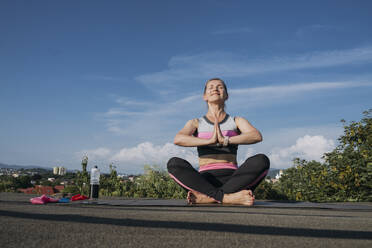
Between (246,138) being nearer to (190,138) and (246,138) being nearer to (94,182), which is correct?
(190,138)

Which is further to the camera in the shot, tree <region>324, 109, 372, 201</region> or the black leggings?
tree <region>324, 109, 372, 201</region>

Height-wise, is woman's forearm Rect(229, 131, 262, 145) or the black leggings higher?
woman's forearm Rect(229, 131, 262, 145)

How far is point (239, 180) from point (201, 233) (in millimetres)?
2311

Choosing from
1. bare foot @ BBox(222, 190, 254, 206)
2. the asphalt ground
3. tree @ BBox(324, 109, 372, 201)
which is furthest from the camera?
tree @ BBox(324, 109, 372, 201)

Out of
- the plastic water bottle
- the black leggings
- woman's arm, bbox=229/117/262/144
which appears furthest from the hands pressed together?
the plastic water bottle

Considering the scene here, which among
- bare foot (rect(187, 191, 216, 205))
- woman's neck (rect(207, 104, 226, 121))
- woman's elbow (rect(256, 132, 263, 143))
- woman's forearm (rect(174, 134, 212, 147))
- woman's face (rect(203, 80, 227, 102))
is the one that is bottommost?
bare foot (rect(187, 191, 216, 205))

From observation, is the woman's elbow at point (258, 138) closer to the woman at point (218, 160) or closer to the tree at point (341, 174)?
the woman at point (218, 160)

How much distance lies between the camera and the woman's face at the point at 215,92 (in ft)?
16.4

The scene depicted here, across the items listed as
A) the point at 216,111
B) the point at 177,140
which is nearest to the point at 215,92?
the point at 216,111

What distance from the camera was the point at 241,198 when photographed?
412cm

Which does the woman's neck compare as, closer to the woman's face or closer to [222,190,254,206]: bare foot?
the woman's face

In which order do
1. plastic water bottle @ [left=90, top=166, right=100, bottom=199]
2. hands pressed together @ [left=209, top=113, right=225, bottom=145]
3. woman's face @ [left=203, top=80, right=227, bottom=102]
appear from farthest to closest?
plastic water bottle @ [left=90, top=166, right=100, bottom=199] < woman's face @ [left=203, top=80, right=227, bottom=102] < hands pressed together @ [left=209, top=113, right=225, bottom=145]

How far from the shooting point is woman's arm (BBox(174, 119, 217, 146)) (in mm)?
4422

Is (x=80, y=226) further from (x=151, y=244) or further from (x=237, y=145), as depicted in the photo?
(x=237, y=145)
